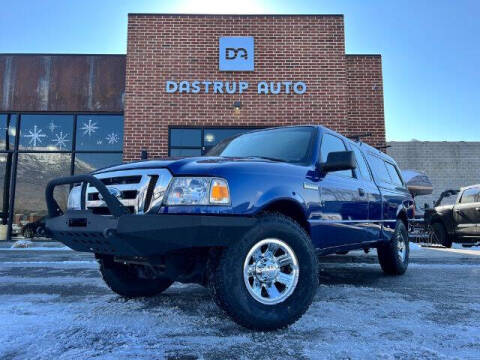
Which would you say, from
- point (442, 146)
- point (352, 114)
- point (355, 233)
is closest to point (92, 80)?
point (352, 114)

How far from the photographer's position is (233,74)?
10.3 meters

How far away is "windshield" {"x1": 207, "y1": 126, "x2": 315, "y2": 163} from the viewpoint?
3506 mm

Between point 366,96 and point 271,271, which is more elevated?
point 366,96

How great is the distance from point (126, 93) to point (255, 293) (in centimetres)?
896

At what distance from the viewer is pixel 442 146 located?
20109 millimetres

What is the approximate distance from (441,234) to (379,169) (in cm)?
699

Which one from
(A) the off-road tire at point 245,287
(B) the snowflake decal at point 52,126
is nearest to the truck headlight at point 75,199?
(A) the off-road tire at point 245,287

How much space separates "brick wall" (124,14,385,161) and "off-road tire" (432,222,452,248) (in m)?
3.15

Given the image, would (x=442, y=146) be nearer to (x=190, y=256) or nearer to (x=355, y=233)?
(x=355, y=233)

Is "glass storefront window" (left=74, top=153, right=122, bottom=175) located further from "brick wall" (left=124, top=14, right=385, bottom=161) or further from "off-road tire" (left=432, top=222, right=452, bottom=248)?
"off-road tire" (left=432, top=222, right=452, bottom=248)

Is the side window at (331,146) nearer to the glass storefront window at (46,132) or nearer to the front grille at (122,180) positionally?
the front grille at (122,180)

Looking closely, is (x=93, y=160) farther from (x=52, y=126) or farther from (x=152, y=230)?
(x=152, y=230)

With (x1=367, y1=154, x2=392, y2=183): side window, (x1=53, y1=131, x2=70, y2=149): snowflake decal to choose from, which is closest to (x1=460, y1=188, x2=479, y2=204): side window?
(x1=367, y1=154, x2=392, y2=183): side window

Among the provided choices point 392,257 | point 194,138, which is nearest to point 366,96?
point 194,138
